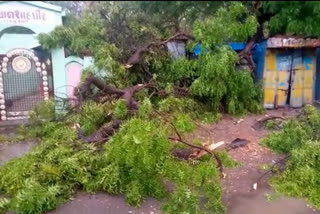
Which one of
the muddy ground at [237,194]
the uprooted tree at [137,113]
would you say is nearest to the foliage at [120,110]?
the uprooted tree at [137,113]

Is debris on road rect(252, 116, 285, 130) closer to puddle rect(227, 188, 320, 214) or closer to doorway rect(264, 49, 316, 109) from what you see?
doorway rect(264, 49, 316, 109)

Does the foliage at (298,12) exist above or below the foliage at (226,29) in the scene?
below

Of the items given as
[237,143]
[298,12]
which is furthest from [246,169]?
[298,12]

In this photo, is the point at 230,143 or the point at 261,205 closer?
the point at 261,205

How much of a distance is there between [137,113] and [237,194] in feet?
8.45

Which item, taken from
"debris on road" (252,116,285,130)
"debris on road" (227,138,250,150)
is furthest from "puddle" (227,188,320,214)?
"debris on road" (252,116,285,130)

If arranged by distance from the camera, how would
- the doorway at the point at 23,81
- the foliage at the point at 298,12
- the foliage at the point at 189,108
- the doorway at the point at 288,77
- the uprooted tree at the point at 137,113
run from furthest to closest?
the doorway at the point at 288,77, the doorway at the point at 23,81, the foliage at the point at 189,108, the uprooted tree at the point at 137,113, the foliage at the point at 298,12

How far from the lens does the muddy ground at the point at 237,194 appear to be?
617cm

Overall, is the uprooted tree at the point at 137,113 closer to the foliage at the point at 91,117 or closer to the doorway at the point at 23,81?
the foliage at the point at 91,117

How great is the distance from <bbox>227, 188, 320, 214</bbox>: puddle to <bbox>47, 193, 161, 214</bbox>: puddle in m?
1.30

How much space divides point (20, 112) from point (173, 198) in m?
6.24

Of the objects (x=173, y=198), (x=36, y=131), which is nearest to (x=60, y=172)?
(x=173, y=198)

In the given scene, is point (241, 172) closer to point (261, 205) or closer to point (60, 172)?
point (261, 205)

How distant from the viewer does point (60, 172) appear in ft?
21.3
